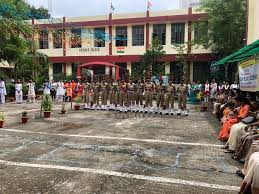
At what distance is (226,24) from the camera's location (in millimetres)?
22547

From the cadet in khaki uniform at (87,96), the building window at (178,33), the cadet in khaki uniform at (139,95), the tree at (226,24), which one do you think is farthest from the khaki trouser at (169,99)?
the building window at (178,33)

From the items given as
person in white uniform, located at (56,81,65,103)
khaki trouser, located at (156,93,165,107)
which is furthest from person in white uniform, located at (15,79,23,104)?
khaki trouser, located at (156,93,165,107)

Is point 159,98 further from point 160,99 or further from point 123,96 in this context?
point 123,96

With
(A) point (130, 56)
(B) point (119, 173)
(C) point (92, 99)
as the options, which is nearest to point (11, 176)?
(B) point (119, 173)

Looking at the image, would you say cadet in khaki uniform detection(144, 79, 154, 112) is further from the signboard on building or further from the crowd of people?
the crowd of people

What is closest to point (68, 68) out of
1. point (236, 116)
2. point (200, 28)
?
point (200, 28)

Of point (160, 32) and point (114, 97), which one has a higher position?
point (160, 32)

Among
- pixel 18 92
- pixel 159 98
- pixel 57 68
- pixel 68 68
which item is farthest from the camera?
pixel 57 68

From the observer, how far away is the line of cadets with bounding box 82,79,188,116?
1543 centimetres

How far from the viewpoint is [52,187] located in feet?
18.2

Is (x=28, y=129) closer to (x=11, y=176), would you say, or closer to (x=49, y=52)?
(x=11, y=176)

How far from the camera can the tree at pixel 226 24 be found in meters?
22.0

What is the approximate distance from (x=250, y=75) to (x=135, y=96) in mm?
7144

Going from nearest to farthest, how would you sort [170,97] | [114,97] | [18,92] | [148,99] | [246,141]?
[246,141] < [170,97] < [148,99] < [114,97] < [18,92]
